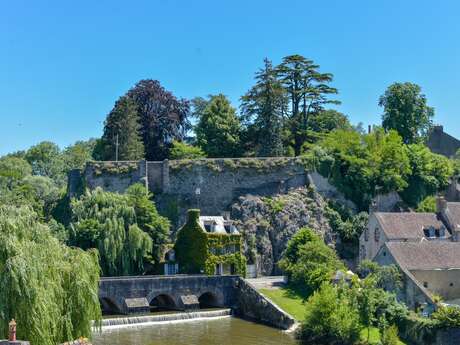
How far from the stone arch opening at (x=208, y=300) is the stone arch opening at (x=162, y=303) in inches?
84.1

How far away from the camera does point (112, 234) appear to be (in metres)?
50.6

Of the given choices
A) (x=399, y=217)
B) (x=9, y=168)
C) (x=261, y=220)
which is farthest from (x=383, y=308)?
(x=9, y=168)

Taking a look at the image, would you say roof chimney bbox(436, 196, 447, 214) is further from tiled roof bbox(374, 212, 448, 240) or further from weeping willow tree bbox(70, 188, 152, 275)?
weeping willow tree bbox(70, 188, 152, 275)

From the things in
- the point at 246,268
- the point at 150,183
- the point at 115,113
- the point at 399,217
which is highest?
the point at 115,113

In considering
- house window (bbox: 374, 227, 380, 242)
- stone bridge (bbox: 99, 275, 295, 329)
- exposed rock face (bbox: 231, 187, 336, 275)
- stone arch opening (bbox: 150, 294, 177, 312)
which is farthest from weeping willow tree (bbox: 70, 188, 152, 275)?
house window (bbox: 374, 227, 380, 242)

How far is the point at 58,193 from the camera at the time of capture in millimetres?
64438

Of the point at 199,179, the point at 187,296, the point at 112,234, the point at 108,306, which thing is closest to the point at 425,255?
the point at 187,296

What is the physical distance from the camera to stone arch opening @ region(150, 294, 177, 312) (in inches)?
1918

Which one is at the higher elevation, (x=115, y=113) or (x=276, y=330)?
(x=115, y=113)

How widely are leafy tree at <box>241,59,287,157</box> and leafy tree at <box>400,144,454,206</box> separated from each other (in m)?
12.1

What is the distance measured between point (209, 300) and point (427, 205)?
80.0 ft

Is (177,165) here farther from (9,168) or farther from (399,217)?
(9,168)

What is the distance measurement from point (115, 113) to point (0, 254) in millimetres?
38588

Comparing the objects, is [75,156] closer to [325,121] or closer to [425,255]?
[325,121]
